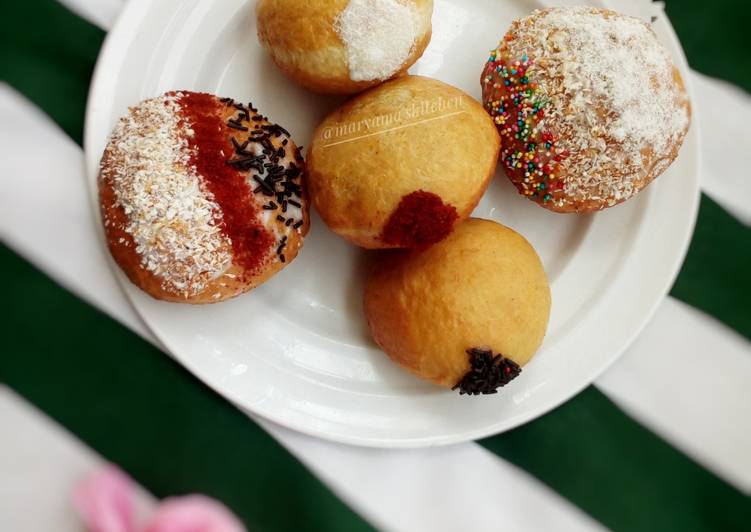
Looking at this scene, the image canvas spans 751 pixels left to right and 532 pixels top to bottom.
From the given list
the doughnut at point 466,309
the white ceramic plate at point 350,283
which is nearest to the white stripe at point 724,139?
the white ceramic plate at point 350,283

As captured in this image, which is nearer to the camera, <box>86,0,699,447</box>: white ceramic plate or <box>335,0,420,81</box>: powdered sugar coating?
<box>335,0,420,81</box>: powdered sugar coating

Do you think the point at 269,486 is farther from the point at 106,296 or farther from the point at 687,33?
the point at 687,33

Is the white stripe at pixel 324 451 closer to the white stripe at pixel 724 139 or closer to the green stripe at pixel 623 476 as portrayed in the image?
the green stripe at pixel 623 476

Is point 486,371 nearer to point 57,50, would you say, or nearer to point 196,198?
point 196,198

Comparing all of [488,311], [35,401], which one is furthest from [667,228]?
[35,401]

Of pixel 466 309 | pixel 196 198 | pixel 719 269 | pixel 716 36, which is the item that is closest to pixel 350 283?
pixel 466 309

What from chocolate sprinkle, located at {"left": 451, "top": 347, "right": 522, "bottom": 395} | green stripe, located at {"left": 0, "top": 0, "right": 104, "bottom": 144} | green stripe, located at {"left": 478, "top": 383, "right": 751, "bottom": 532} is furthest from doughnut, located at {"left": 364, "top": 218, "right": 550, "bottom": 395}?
green stripe, located at {"left": 0, "top": 0, "right": 104, "bottom": 144}

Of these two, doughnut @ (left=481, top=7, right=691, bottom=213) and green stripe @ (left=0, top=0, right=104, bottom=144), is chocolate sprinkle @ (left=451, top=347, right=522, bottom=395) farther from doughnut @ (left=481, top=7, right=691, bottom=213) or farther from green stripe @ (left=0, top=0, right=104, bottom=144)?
green stripe @ (left=0, top=0, right=104, bottom=144)
